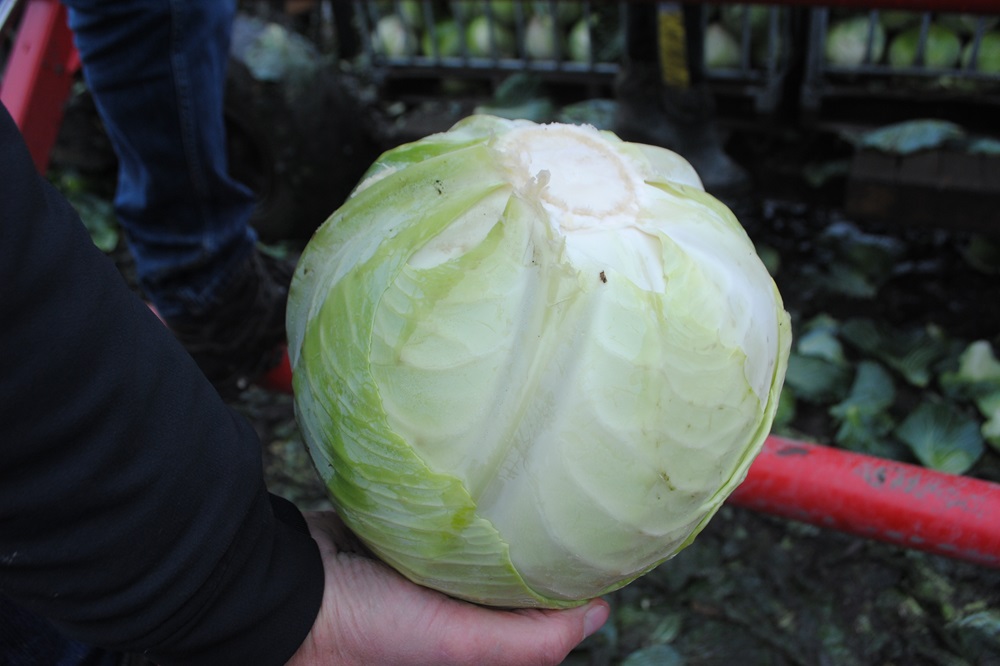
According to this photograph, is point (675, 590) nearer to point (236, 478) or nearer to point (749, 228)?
point (236, 478)

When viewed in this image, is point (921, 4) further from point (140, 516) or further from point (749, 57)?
point (140, 516)

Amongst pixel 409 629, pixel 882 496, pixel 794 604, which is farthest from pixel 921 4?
pixel 409 629

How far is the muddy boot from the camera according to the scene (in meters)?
3.14

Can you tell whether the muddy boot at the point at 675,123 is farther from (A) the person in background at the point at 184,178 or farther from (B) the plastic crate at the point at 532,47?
(A) the person in background at the point at 184,178

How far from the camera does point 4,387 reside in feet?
2.98

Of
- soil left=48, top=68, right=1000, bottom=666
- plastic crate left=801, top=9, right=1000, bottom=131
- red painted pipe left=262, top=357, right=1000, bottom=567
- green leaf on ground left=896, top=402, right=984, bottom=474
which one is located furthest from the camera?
plastic crate left=801, top=9, right=1000, bottom=131

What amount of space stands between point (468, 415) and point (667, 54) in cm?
217

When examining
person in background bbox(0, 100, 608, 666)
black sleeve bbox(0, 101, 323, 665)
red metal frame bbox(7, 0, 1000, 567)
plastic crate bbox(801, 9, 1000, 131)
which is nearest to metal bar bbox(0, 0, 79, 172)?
person in background bbox(0, 100, 608, 666)

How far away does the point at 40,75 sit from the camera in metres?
2.27

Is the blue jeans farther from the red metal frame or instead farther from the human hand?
the red metal frame

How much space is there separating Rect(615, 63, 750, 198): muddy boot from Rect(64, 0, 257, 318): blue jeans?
5.08 feet

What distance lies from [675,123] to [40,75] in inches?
82.5

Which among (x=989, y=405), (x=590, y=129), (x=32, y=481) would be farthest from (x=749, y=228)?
(x=32, y=481)

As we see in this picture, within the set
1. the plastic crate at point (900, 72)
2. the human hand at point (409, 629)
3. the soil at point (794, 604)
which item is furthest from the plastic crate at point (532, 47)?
the human hand at point (409, 629)
